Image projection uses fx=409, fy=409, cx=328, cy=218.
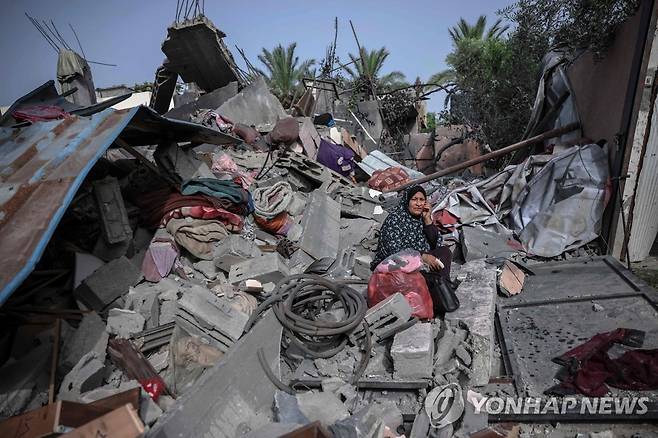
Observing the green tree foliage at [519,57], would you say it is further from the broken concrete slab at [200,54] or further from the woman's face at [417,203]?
the broken concrete slab at [200,54]

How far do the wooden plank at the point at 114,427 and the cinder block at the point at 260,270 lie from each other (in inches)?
107

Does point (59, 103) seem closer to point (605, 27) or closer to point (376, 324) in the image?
point (376, 324)

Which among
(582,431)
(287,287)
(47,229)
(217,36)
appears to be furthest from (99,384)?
(217,36)

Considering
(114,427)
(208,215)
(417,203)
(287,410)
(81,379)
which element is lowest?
(287,410)

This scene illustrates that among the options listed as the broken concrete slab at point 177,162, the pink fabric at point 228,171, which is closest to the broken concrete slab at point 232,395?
the broken concrete slab at point 177,162

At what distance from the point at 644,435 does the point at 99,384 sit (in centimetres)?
359

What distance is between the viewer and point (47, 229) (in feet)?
9.28

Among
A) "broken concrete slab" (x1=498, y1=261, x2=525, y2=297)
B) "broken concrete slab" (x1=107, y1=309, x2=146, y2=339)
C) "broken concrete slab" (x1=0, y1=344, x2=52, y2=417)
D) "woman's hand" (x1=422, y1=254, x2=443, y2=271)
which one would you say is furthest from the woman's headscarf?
"broken concrete slab" (x1=0, y1=344, x2=52, y2=417)

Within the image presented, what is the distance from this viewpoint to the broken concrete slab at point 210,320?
367cm

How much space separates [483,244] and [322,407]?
374cm

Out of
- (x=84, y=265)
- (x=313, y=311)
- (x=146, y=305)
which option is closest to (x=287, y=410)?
(x=313, y=311)

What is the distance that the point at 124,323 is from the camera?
3623mm

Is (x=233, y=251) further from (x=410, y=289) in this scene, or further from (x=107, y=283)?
(x=410, y=289)

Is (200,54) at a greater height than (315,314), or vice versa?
(200,54)
